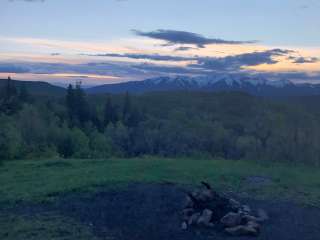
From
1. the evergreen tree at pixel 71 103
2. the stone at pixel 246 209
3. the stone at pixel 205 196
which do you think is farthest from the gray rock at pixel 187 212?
the evergreen tree at pixel 71 103

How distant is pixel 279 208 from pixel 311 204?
0.98m

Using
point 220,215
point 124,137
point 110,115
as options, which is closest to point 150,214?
point 220,215

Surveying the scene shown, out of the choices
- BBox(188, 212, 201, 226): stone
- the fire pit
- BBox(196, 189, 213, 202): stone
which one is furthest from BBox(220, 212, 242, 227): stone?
BBox(196, 189, 213, 202): stone

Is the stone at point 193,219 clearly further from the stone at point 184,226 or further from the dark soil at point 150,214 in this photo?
the dark soil at point 150,214

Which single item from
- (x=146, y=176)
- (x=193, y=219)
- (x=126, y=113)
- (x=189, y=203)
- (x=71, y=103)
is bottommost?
(x=126, y=113)

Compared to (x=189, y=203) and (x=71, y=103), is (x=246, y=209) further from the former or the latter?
(x=71, y=103)

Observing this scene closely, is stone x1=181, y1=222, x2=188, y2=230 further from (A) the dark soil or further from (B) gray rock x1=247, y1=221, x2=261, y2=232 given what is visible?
(B) gray rock x1=247, y1=221, x2=261, y2=232

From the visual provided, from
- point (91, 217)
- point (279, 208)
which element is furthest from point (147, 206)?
point (279, 208)

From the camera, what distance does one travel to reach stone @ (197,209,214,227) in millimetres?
9887

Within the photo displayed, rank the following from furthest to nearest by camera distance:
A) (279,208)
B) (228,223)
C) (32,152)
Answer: (32,152), (279,208), (228,223)

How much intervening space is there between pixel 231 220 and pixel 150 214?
1.82m

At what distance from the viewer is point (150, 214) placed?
35.1 feet

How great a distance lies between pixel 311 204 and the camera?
11.8 metres

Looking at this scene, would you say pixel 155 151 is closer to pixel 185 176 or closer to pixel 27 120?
pixel 27 120
